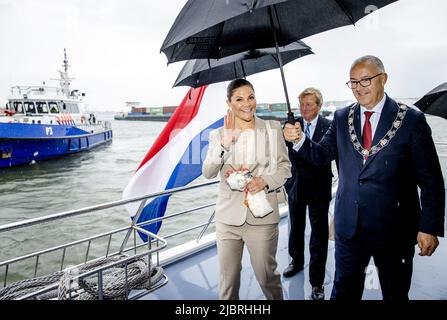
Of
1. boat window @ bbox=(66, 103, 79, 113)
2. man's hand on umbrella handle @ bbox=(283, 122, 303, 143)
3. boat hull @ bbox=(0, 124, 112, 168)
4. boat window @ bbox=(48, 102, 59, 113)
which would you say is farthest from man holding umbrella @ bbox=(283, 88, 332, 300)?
boat window @ bbox=(66, 103, 79, 113)

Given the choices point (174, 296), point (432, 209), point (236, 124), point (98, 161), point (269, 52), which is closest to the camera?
point (432, 209)

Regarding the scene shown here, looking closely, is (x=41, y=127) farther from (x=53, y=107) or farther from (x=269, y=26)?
(x=269, y=26)

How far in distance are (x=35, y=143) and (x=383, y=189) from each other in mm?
20079

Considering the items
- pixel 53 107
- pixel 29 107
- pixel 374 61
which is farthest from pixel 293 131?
pixel 29 107

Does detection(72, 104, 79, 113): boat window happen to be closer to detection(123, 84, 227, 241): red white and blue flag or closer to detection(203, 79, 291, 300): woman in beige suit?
detection(123, 84, 227, 241): red white and blue flag

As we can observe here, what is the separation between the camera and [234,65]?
3084 millimetres

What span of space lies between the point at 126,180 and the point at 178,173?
1243 cm

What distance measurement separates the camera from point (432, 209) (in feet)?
4.88

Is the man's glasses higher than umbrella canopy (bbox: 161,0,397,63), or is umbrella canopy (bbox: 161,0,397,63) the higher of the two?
umbrella canopy (bbox: 161,0,397,63)

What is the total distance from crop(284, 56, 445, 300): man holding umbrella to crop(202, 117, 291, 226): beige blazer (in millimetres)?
162

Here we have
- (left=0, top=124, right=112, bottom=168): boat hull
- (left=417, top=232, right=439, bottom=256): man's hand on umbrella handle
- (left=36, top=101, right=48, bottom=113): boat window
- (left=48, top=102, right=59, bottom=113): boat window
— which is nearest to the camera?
(left=417, top=232, right=439, bottom=256): man's hand on umbrella handle

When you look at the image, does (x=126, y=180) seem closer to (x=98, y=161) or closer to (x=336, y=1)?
(x=98, y=161)

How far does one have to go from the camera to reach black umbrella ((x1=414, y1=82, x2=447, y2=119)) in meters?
2.44

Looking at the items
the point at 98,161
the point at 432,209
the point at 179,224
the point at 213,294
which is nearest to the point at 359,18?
the point at 432,209
